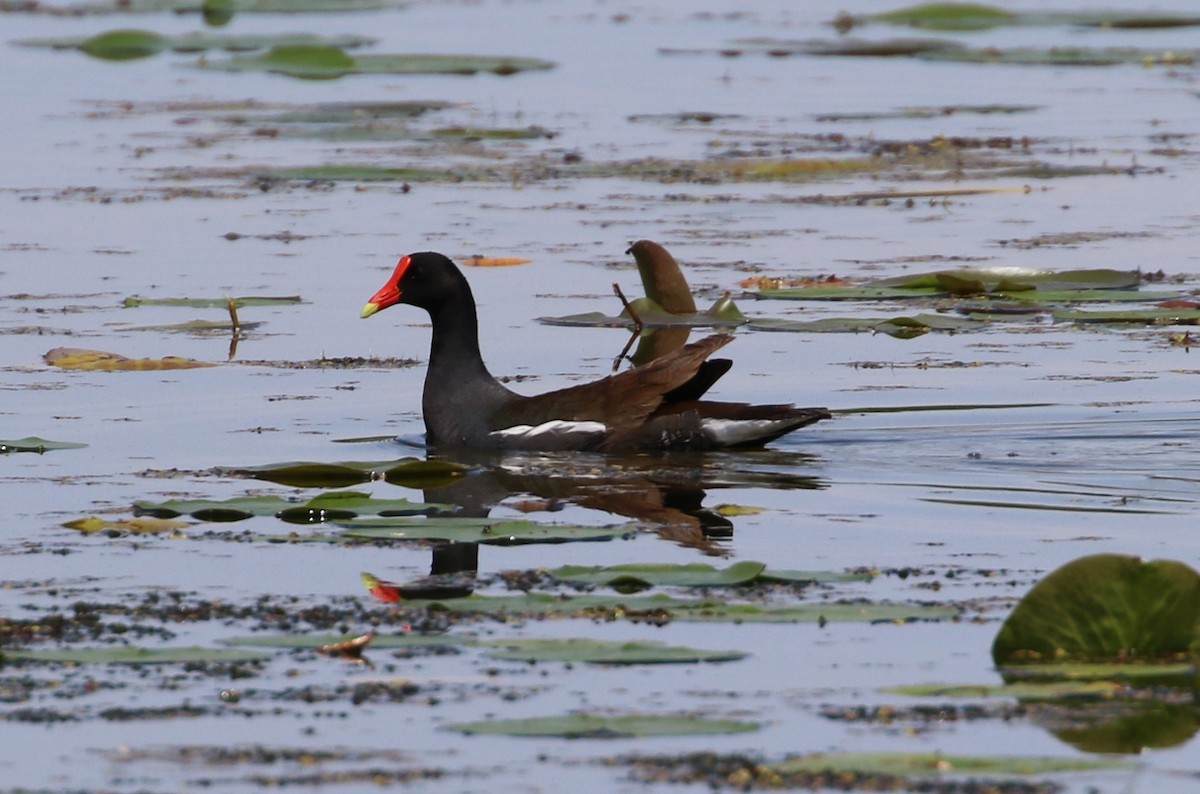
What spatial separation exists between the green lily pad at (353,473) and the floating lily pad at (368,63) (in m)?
15.6

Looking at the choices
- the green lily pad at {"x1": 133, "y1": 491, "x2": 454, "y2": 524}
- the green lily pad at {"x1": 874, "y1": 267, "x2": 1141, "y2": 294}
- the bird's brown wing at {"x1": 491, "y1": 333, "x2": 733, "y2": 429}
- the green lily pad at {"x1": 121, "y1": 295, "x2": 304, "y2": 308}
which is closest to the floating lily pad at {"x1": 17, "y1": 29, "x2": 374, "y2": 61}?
the green lily pad at {"x1": 121, "y1": 295, "x2": 304, "y2": 308}

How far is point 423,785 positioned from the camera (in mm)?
5195

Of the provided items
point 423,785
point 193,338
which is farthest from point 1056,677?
point 193,338

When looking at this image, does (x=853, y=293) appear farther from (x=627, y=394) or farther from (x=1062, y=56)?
(x=1062, y=56)

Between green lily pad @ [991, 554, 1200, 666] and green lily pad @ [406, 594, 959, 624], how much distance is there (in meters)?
0.51

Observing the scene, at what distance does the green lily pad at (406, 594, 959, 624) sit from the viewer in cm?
639

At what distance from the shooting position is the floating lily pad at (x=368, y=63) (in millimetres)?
24406

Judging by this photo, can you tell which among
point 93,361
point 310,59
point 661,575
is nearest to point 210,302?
point 93,361

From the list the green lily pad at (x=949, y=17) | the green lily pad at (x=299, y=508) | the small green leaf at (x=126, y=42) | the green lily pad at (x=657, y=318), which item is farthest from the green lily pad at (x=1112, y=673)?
the green lily pad at (x=949, y=17)

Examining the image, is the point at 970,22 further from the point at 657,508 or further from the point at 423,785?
the point at 423,785

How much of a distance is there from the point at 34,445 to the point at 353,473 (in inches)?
55.7

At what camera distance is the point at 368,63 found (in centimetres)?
2470

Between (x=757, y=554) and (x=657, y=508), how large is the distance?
40.4 inches

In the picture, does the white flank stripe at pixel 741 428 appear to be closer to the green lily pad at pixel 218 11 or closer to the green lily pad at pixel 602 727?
the green lily pad at pixel 602 727
